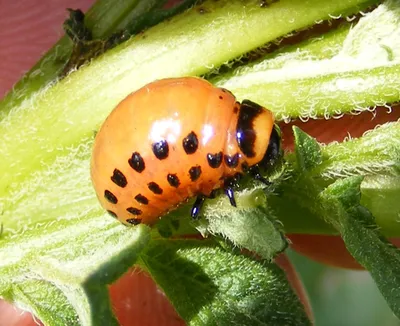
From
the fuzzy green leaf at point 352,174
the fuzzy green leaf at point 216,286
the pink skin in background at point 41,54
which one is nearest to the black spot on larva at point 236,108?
the fuzzy green leaf at point 352,174

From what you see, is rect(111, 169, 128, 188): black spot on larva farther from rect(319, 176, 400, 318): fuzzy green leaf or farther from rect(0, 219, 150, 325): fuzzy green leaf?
rect(319, 176, 400, 318): fuzzy green leaf

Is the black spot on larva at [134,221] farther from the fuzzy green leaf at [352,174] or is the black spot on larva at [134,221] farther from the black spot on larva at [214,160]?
the fuzzy green leaf at [352,174]

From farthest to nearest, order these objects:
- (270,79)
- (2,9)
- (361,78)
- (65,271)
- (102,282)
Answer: (2,9) < (270,79) < (361,78) < (65,271) < (102,282)

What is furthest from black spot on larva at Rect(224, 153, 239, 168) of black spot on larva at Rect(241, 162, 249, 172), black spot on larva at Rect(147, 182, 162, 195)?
black spot on larva at Rect(147, 182, 162, 195)

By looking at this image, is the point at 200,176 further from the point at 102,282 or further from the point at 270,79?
the point at 102,282

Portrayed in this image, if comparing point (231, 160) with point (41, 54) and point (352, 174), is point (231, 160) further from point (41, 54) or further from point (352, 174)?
point (41, 54)

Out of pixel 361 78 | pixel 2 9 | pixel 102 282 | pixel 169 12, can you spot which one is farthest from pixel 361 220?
pixel 2 9
